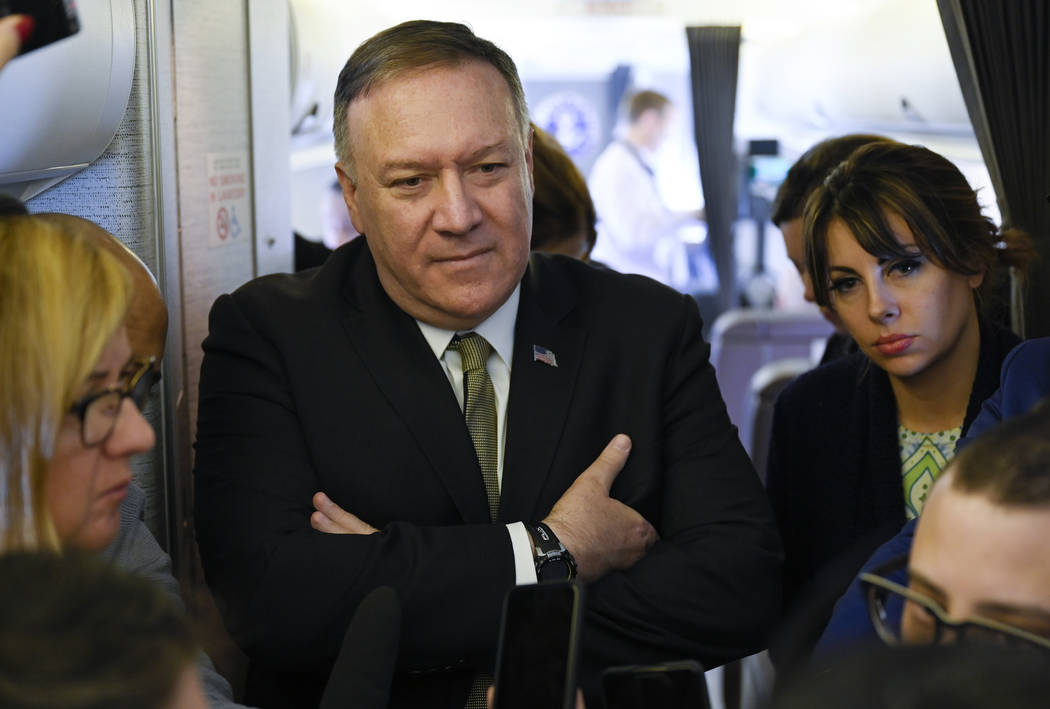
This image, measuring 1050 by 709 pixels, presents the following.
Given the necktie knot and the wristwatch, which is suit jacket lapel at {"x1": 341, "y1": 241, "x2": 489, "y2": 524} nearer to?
the necktie knot

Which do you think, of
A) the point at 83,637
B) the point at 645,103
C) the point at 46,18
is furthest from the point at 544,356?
the point at 645,103

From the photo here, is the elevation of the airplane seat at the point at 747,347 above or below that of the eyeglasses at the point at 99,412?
below

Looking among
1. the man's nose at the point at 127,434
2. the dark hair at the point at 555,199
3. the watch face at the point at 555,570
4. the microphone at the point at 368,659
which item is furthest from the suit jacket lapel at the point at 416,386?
the dark hair at the point at 555,199

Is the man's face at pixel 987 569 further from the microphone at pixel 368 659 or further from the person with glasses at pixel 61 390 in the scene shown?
the person with glasses at pixel 61 390

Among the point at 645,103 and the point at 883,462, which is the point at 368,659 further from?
the point at 645,103

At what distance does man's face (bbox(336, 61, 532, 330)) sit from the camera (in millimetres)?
1949

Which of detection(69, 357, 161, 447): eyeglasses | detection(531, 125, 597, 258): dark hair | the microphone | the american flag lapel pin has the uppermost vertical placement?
detection(531, 125, 597, 258): dark hair

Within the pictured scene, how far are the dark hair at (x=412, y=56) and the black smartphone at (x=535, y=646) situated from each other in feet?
3.90

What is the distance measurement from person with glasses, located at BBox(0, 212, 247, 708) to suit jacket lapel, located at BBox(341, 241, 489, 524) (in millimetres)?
699

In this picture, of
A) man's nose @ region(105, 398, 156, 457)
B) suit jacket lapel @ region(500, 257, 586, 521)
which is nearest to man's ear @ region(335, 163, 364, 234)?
suit jacket lapel @ region(500, 257, 586, 521)

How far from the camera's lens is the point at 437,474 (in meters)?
1.95

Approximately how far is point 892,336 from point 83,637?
1970 mm

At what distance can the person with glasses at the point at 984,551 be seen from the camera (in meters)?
1.00

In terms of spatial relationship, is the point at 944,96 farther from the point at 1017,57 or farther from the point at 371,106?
the point at 371,106
